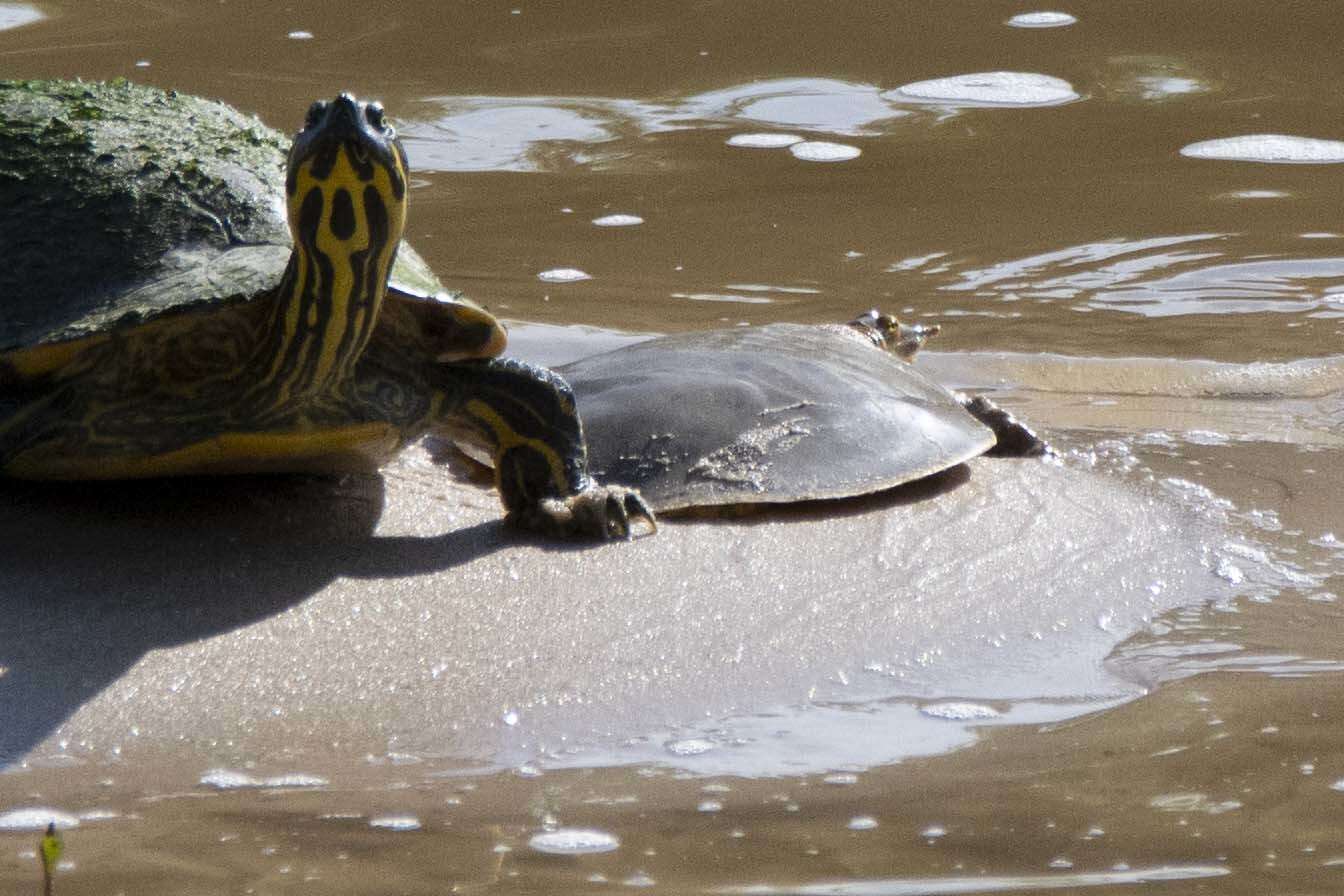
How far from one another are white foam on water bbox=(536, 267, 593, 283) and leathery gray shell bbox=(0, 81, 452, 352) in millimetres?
2054

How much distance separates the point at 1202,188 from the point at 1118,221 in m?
0.55

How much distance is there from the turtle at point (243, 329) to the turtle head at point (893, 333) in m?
1.38

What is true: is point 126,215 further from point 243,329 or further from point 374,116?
point 374,116

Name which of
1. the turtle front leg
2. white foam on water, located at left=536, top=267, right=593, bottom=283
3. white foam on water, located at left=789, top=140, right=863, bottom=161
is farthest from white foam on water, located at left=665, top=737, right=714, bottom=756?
white foam on water, located at left=789, top=140, right=863, bottom=161

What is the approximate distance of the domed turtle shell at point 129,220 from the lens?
2.96 metres

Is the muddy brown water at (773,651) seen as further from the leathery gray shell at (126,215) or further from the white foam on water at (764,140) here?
the white foam on water at (764,140)

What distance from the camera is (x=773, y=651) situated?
264 cm

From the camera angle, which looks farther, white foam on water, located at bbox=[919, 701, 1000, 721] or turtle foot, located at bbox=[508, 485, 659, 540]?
turtle foot, located at bbox=[508, 485, 659, 540]

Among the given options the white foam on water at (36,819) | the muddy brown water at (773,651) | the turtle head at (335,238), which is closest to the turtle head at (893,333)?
the muddy brown water at (773,651)

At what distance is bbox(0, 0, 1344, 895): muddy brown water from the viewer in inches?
78.8

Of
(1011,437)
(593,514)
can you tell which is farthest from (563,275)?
(593,514)

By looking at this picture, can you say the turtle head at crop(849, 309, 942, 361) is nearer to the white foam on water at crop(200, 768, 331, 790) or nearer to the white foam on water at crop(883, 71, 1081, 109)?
the white foam on water at crop(200, 768, 331, 790)

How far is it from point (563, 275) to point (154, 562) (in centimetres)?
290

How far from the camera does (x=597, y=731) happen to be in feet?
7.74
